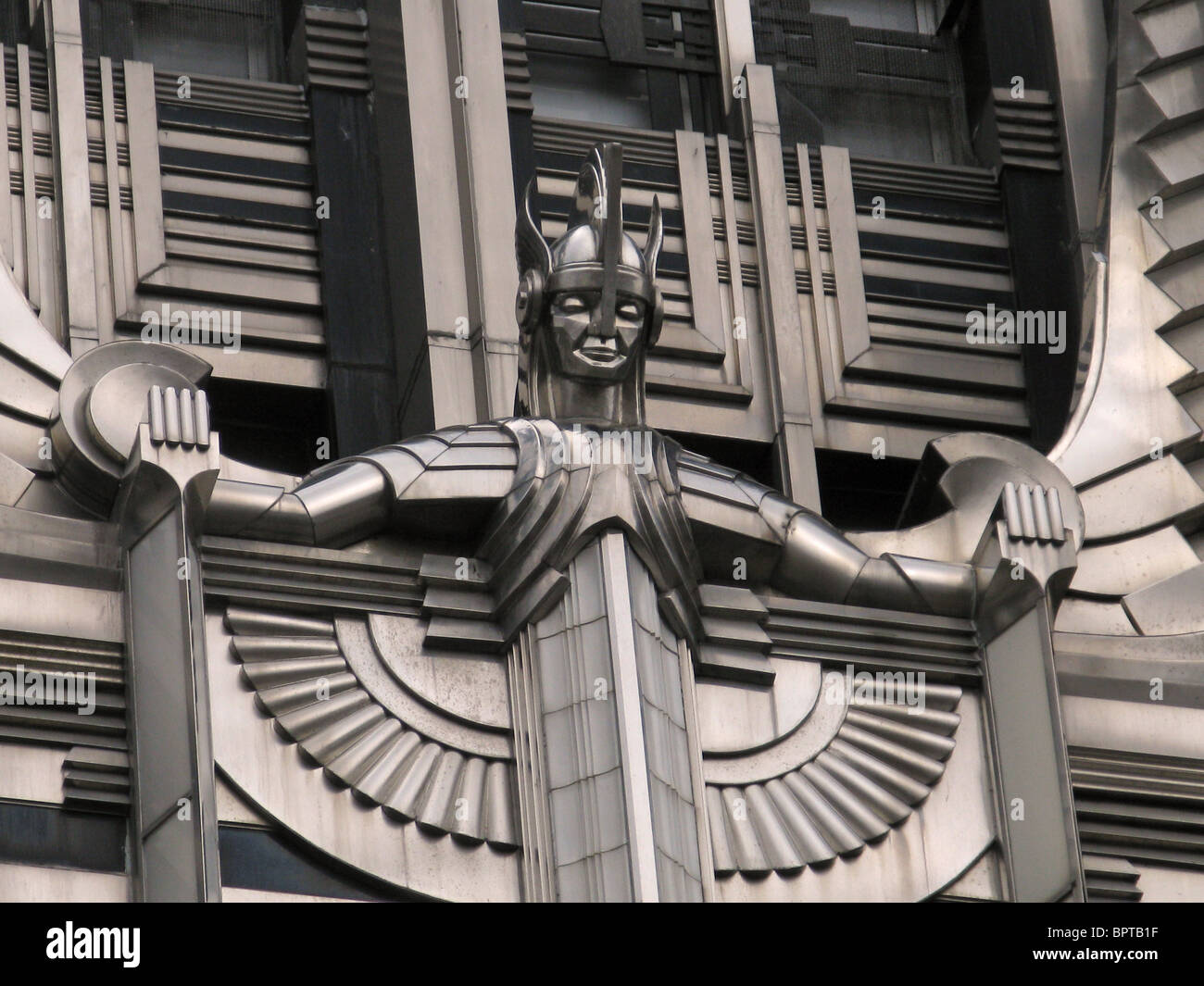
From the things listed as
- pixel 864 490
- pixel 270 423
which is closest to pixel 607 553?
pixel 270 423

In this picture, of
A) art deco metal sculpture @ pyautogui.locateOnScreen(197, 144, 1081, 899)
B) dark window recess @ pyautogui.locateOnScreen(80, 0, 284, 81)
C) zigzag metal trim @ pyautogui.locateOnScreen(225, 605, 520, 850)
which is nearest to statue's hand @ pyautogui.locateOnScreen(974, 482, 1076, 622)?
art deco metal sculpture @ pyautogui.locateOnScreen(197, 144, 1081, 899)

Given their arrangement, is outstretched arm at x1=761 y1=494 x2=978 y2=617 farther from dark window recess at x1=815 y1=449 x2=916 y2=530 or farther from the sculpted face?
dark window recess at x1=815 y1=449 x2=916 y2=530

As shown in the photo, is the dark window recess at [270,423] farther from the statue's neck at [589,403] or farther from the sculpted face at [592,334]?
the sculpted face at [592,334]

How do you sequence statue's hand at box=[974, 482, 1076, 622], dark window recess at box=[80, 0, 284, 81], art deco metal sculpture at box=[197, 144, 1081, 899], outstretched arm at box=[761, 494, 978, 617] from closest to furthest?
art deco metal sculpture at box=[197, 144, 1081, 899]
outstretched arm at box=[761, 494, 978, 617]
statue's hand at box=[974, 482, 1076, 622]
dark window recess at box=[80, 0, 284, 81]

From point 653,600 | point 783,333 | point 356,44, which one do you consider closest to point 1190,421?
point 783,333

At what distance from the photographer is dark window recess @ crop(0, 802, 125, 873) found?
1548 centimetres

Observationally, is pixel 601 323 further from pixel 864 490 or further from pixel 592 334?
pixel 864 490

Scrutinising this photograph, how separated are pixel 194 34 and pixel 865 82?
459cm

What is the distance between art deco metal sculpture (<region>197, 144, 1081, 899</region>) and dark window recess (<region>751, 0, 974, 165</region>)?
21.5 ft

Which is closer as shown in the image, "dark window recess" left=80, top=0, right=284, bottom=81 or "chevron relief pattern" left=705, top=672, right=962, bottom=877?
"chevron relief pattern" left=705, top=672, right=962, bottom=877

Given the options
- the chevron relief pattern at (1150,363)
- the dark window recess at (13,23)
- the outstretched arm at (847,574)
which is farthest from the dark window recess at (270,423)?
the chevron relief pattern at (1150,363)

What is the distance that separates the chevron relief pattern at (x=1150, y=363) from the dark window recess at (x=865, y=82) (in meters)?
2.72

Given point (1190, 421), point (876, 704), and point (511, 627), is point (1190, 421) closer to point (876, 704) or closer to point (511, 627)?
point (876, 704)
